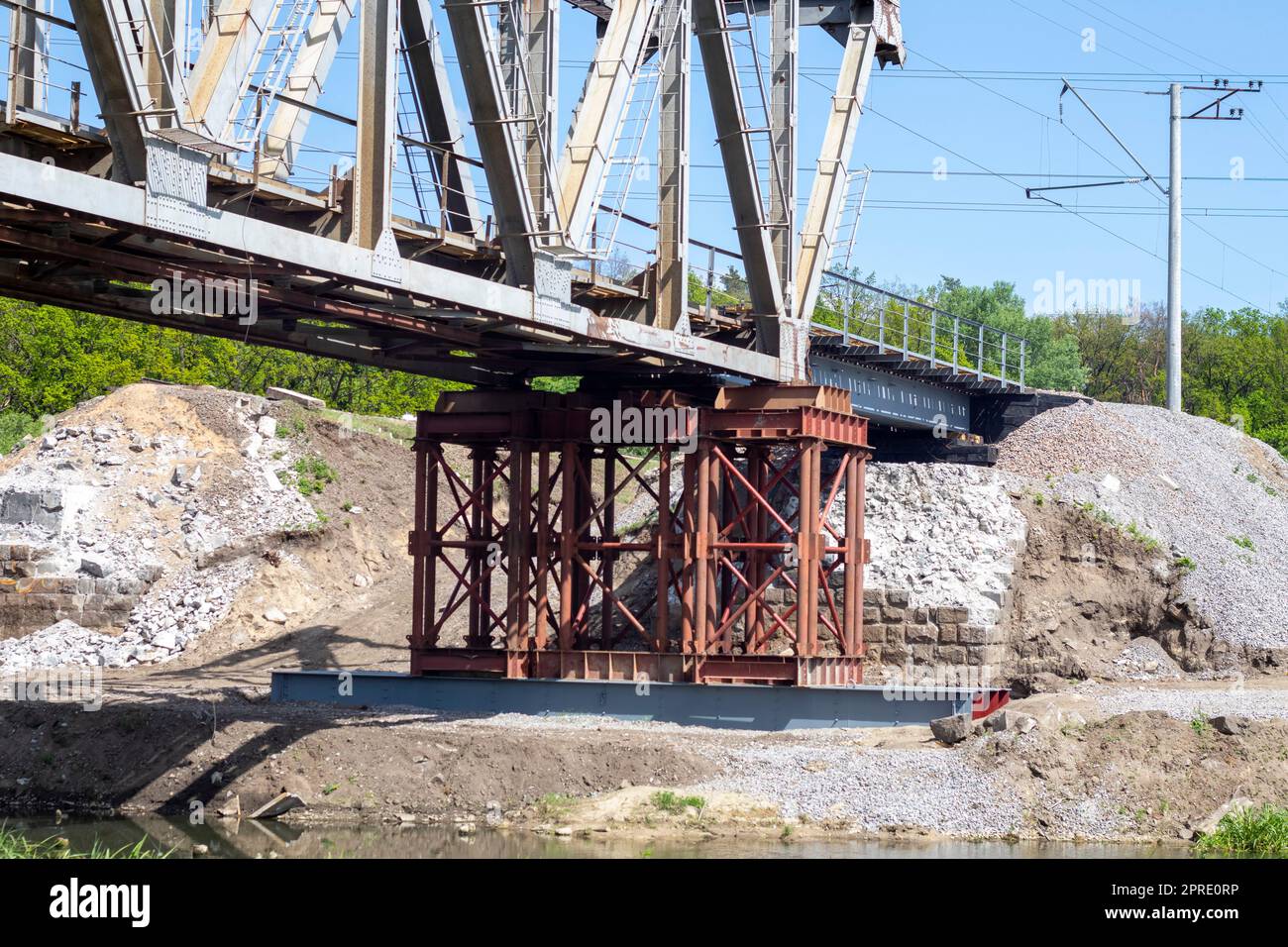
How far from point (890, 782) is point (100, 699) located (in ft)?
47.0

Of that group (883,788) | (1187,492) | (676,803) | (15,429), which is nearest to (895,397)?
(1187,492)

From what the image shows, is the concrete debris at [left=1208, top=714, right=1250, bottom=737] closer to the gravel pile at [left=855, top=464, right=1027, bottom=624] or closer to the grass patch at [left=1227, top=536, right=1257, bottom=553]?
the gravel pile at [left=855, top=464, right=1027, bottom=624]

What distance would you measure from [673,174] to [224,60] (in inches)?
422

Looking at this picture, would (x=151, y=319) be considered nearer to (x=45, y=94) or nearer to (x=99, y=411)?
(x=45, y=94)

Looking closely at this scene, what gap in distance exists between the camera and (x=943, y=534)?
115 feet

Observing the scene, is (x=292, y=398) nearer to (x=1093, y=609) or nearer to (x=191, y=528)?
(x=191, y=528)

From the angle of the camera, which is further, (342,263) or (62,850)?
(62,850)

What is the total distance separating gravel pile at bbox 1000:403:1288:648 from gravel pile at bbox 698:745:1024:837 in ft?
49.6

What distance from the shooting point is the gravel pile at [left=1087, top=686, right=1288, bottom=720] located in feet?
83.2

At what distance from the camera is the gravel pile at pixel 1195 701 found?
25.4 m

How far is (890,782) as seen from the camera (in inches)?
827

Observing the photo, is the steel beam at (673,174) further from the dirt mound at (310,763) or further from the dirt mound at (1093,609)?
the dirt mound at (1093,609)
